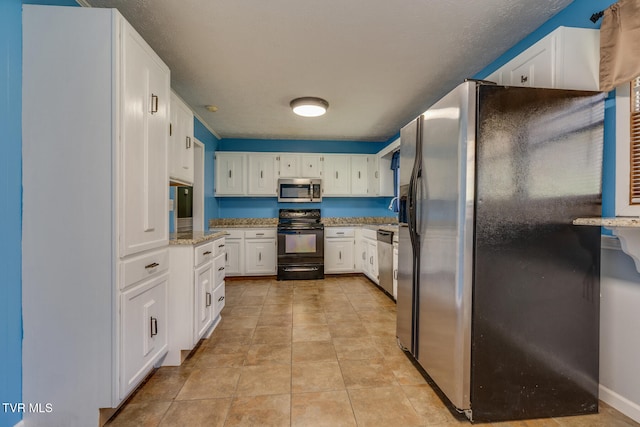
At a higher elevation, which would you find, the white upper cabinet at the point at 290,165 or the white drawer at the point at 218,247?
the white upper cabinet at the point at 290,165

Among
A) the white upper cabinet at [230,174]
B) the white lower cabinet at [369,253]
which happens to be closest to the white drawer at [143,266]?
the white lower cabinet at [369,253]

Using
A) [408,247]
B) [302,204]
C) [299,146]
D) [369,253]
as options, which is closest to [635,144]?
[408,247]

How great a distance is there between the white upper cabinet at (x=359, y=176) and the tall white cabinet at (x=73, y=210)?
156 inches

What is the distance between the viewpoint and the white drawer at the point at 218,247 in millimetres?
2516

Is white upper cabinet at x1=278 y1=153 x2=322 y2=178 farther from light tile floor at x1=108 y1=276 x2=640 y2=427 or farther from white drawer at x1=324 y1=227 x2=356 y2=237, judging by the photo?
light tile floor at x1=108 y1=276 x2=640 y2=427

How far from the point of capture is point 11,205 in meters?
1.27

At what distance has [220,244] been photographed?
105 inches

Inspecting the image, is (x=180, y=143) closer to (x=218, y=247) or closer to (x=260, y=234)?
(x=218, y=247)

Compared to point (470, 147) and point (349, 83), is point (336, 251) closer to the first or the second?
point (349, 83)

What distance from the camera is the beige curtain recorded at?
1.40 metres

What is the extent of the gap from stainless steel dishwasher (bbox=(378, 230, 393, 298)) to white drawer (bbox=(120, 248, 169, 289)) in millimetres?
2507

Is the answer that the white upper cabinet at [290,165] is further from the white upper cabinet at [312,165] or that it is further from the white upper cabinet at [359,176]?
the white upper cabinet at [359,176]

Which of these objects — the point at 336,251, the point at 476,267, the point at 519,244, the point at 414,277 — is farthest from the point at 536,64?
the point at 336,251

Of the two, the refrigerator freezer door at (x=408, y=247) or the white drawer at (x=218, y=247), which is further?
the white drawer at (x=218, y=247)
